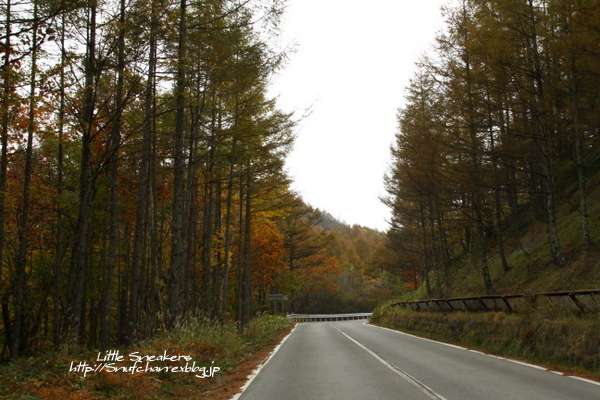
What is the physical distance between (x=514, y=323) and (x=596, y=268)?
385 cm

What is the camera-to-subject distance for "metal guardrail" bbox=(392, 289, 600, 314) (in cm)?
929

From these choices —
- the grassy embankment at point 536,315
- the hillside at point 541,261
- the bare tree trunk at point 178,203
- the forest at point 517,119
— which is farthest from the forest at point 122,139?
the hillside at point 541,261

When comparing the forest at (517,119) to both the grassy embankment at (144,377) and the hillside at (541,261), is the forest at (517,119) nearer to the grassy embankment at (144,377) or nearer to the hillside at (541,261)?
the hillside at (541,261)

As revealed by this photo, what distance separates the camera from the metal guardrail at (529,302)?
929 centimetres

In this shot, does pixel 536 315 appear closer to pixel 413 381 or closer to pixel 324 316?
pixel 413 381

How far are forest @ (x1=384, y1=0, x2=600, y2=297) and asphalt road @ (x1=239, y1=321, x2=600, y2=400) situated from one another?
269 inches

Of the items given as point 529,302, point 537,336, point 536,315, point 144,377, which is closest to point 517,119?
point 529,302

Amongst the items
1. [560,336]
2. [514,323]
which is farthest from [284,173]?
[560,336]

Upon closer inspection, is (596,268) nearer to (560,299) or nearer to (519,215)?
(560,299)

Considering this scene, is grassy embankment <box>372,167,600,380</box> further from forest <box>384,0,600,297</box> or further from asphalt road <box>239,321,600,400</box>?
asphalt road <box>239,321,600,400</box>

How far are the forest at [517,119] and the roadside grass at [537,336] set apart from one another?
3052 millimetres

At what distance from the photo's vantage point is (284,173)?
19172mm

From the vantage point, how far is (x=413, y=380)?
23.6 feet

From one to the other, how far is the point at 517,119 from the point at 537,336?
10.1 meters
